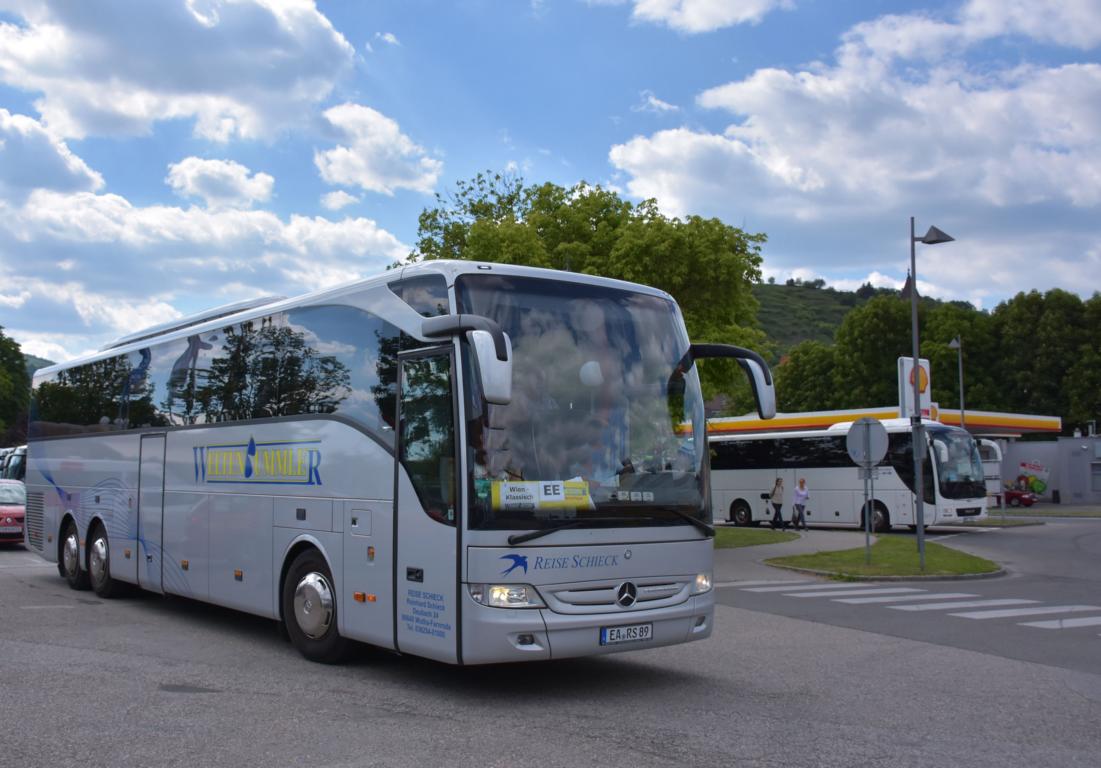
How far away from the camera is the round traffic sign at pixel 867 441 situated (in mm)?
20469

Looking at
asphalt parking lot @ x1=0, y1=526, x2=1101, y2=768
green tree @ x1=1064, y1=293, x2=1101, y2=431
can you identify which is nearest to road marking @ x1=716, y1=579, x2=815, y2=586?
asphalt parking lot @ x1=0, y1=526, x2=1101, y2=768

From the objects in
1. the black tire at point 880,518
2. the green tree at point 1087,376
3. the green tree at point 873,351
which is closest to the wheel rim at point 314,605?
the black tire at point 880,518

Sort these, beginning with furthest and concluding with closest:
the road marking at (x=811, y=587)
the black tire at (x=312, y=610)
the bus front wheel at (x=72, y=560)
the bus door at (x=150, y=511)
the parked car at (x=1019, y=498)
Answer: the parked car at (x=1019, y=498) → the road marking at (x=811, y=587) → the bus front wheel at (x=72, y=560) → the bus door at (x=150, y=511) → the black tire at (x=312, y=610)

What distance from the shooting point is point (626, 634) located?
8.40 metres

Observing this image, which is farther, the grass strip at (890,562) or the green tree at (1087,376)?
the green tree at (1087,376)

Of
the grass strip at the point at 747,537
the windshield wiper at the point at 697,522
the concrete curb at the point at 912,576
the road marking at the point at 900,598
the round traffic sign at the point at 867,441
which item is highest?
the round traffic sign at the point at 867,441

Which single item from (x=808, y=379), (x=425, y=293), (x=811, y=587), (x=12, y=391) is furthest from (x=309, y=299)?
(x=12, y=391)

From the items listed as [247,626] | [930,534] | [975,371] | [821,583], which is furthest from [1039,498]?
[247,626]

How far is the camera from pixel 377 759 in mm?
6414

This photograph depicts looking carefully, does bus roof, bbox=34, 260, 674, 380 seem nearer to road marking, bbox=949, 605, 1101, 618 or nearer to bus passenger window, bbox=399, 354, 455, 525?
bus passenger window, bbox=399, 354, 455, 525

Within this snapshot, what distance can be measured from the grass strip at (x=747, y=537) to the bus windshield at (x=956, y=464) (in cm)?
524

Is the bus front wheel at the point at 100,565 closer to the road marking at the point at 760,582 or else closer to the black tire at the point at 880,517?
the road marking at the point at 760,582

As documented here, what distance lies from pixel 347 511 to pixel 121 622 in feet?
16.1

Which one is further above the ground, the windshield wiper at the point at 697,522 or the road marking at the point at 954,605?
the windshield wiper at the point at 697,522
